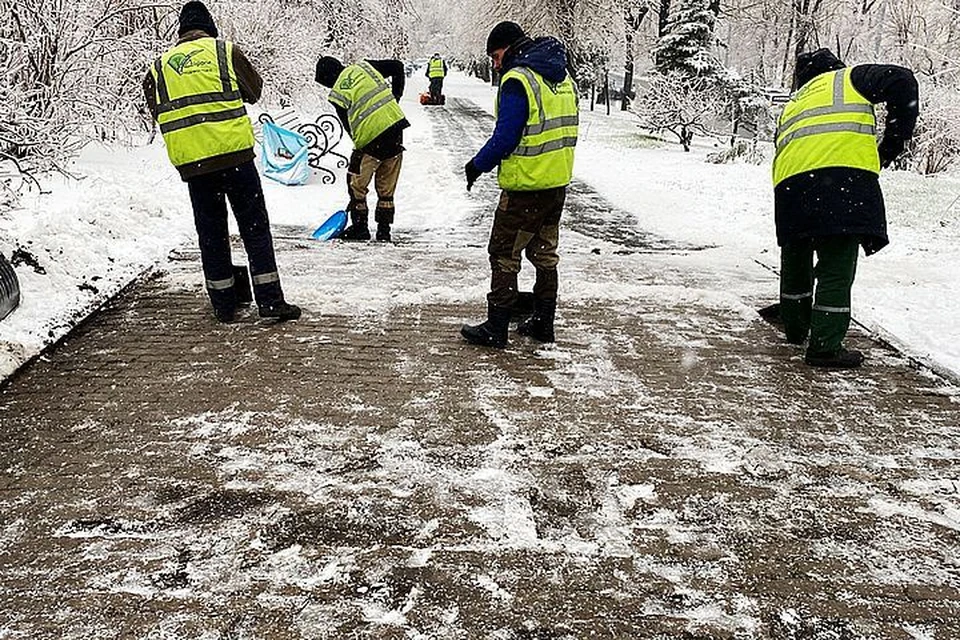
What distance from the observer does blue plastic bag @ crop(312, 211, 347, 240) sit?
820 centimetres

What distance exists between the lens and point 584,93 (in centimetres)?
4091

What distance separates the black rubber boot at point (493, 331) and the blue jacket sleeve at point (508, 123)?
2.90 ft

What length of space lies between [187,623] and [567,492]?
1475 millimetres

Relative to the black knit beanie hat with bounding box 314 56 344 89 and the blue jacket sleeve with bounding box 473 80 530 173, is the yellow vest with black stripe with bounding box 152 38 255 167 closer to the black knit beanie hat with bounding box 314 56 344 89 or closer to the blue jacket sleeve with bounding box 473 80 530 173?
the blue jacket sleeve with bounding box 473 80 530 173

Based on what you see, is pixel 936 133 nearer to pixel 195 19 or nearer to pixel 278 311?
pixel 278 311

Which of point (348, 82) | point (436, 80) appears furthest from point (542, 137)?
point (436, 80)

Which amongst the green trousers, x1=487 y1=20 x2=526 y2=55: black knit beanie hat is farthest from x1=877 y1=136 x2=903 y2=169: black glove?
x1=487 y1=20 x2=526 y2=55: black knit beanie hat

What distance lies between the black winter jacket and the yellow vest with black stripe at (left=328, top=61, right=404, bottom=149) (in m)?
4.22

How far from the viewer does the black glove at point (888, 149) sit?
4.17 m

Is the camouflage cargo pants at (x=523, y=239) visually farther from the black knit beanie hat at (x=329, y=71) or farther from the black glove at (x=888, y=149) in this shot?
the black knit beanie hat at (x=329, y=71)

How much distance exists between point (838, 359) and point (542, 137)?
2.15 metres

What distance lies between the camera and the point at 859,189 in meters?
4.24

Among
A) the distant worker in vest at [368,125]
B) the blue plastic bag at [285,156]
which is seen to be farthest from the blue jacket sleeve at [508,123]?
the blue plastic bag at [285,156]

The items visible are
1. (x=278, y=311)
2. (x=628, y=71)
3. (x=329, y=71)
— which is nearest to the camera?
(x=278, y=311)
